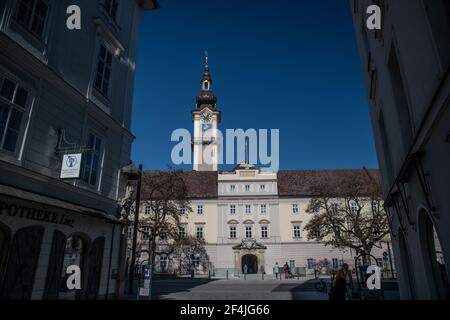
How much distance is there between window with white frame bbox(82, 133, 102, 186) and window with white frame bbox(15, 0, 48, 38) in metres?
4.27

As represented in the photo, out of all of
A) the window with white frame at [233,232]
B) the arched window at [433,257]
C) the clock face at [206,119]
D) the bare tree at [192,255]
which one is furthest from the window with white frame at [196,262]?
the arched window at [433,257]

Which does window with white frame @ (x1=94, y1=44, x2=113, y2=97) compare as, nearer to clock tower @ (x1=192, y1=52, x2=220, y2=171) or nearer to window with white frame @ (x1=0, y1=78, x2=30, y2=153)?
window with white frame @ (x1=0, y1=78, x2=30, y2=153)

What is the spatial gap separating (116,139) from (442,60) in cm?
1291

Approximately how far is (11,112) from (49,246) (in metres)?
4.27

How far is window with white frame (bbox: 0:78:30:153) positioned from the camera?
29.5 feet

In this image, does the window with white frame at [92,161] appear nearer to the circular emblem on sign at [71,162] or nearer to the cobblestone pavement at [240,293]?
the circular emblem on sign at [71,162]

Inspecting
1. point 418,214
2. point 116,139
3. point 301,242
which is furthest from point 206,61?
point 418,214

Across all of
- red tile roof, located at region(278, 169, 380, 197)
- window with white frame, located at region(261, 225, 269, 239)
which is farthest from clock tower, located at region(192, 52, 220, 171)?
window with white frame, located at region(261, 225, 269, 239)

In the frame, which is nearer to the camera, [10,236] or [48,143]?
[10,236]
